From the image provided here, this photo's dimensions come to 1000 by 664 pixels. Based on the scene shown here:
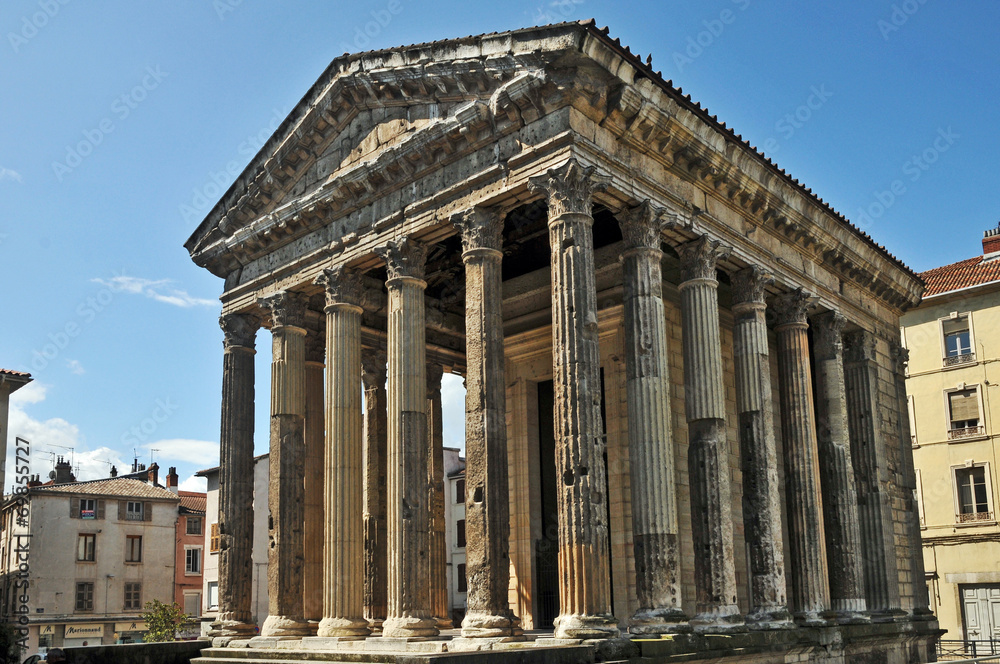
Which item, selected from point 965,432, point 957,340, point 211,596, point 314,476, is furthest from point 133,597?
point 957,340

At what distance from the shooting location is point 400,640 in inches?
530

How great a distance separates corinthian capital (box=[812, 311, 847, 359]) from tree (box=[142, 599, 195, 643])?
3201cm

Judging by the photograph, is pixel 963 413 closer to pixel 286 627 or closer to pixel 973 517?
pixel 973 517

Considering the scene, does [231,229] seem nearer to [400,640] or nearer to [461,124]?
[461,124]

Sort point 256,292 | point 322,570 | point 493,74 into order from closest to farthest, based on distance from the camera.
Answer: point 493,74
point 322,570
point 256,292

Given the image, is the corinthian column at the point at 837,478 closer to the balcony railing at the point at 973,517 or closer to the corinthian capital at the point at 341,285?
the corinthian capital at the point at 341,285

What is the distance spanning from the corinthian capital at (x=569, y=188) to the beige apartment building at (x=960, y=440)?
19.5 metres

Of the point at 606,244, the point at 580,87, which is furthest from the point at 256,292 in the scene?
the point at 580,87

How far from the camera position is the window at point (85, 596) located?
1688 inches

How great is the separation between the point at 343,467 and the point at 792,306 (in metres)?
8.74

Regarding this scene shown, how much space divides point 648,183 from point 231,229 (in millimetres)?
8493

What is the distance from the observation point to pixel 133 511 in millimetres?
44844

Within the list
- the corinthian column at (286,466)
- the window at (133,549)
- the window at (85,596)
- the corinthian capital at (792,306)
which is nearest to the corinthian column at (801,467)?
the corinthian capital at (792,306)

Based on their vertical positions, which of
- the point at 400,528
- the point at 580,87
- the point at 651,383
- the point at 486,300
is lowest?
the point at 400,528
